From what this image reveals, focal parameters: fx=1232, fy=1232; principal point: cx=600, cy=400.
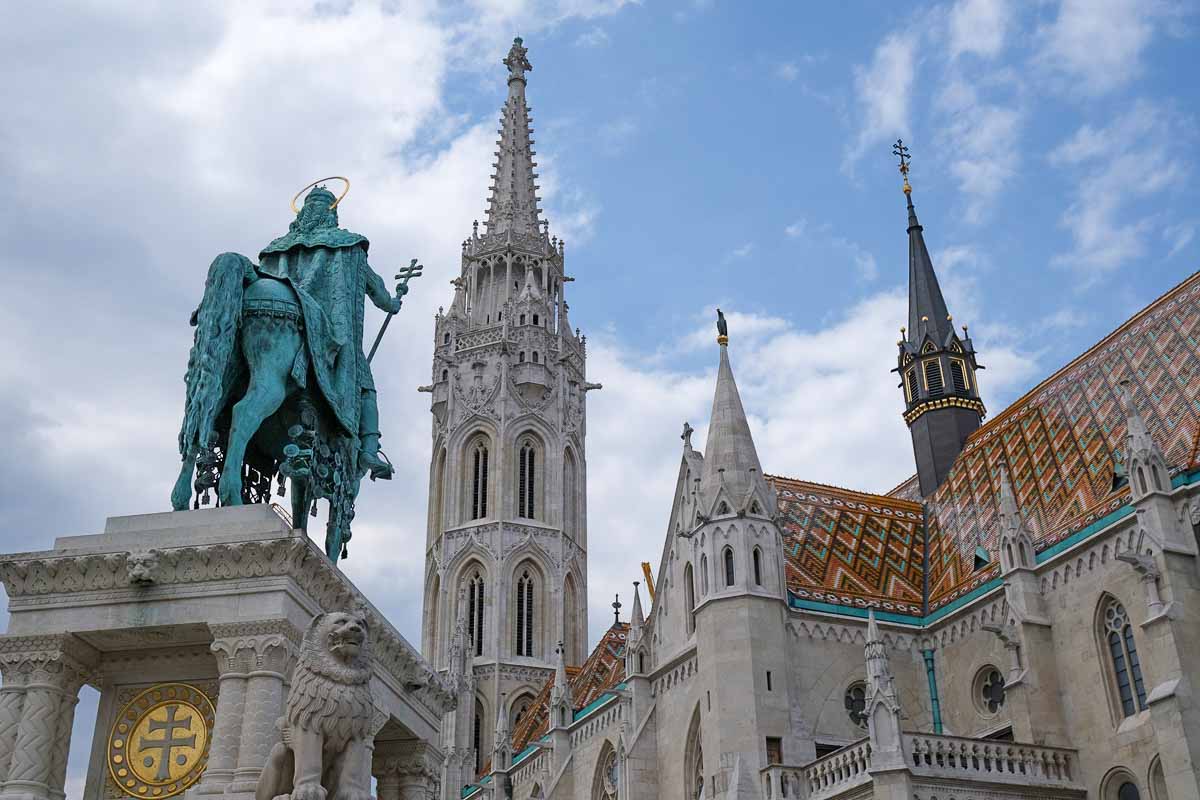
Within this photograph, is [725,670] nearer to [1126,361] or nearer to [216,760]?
[1126,361]

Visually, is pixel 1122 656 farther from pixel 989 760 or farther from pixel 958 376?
pixel 958 376

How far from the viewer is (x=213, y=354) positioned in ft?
35.4

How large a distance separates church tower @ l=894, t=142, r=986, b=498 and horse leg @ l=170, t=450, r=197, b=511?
1226 inches

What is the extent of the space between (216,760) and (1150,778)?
20.1 metres

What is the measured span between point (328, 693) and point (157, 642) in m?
2.72

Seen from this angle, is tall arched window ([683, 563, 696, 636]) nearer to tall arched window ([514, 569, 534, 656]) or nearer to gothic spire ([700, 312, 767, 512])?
gothic spire ([700, 312, 767, 512])

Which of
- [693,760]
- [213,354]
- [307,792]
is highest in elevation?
[693,760]

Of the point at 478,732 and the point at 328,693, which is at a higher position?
the point at 478,732

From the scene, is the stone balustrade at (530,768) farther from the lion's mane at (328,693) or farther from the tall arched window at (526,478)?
the lion's mane at (328,693)

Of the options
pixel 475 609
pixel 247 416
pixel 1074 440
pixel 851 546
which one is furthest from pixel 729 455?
pixel 475 609

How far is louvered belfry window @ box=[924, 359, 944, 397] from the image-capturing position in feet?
135

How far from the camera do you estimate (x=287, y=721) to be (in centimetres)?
784

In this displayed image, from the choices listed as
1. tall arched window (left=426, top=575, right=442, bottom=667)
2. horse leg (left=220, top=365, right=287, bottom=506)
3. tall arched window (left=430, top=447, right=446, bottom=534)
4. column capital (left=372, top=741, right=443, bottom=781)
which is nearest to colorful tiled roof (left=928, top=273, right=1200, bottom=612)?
column capital (left=372, top=741, right=443, bottom=781)

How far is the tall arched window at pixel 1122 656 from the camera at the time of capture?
24.6m
